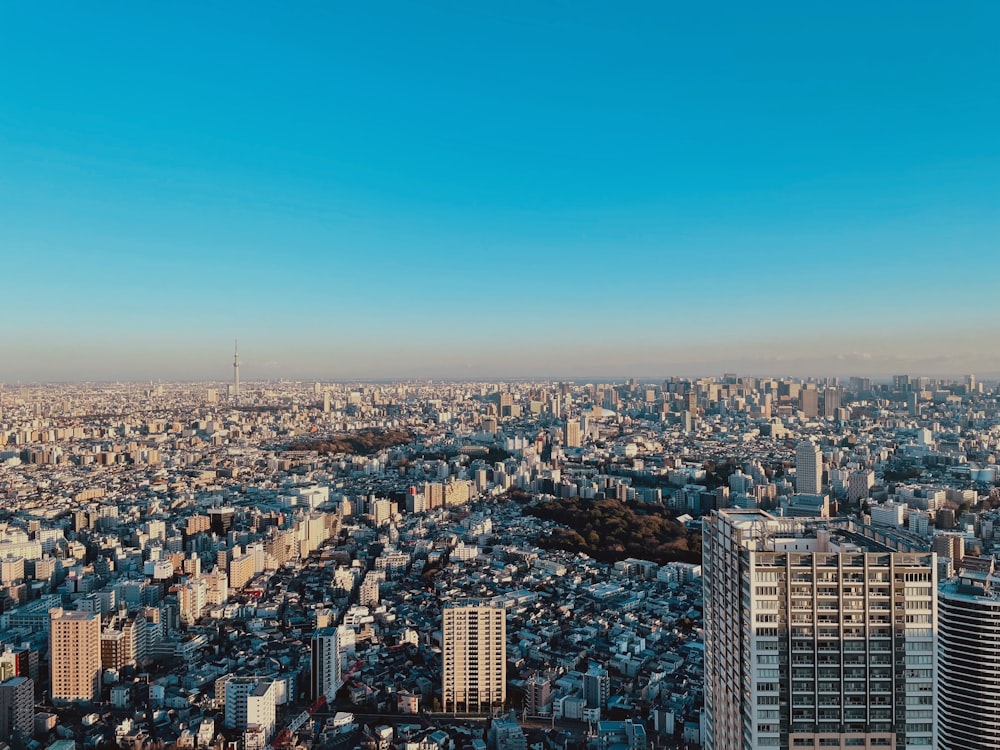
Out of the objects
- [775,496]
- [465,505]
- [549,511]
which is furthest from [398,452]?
[775,496]

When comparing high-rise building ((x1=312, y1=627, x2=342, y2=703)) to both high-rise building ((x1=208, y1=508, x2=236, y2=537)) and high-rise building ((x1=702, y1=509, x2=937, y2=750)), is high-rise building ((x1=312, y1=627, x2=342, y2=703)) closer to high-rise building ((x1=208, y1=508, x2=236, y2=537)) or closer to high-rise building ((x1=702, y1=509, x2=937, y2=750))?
high-rise building ((x1=702, y1=509, x2=937, y2=750))

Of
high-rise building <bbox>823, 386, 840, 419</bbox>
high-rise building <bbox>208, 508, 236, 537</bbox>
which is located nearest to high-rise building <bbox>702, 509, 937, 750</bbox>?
high-rise building <bbox>208, 508, 236, 537</bbox>

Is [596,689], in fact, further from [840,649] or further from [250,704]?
[840,649]

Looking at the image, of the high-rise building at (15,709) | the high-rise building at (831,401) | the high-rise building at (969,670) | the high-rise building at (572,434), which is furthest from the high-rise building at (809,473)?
the high-rise building at (15,709)

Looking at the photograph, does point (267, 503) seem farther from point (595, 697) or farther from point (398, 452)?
point (595, 697)

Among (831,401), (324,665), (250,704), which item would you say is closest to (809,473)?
(324,665)

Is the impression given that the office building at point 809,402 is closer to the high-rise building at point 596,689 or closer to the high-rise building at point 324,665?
the high-rise building at point 596,689
